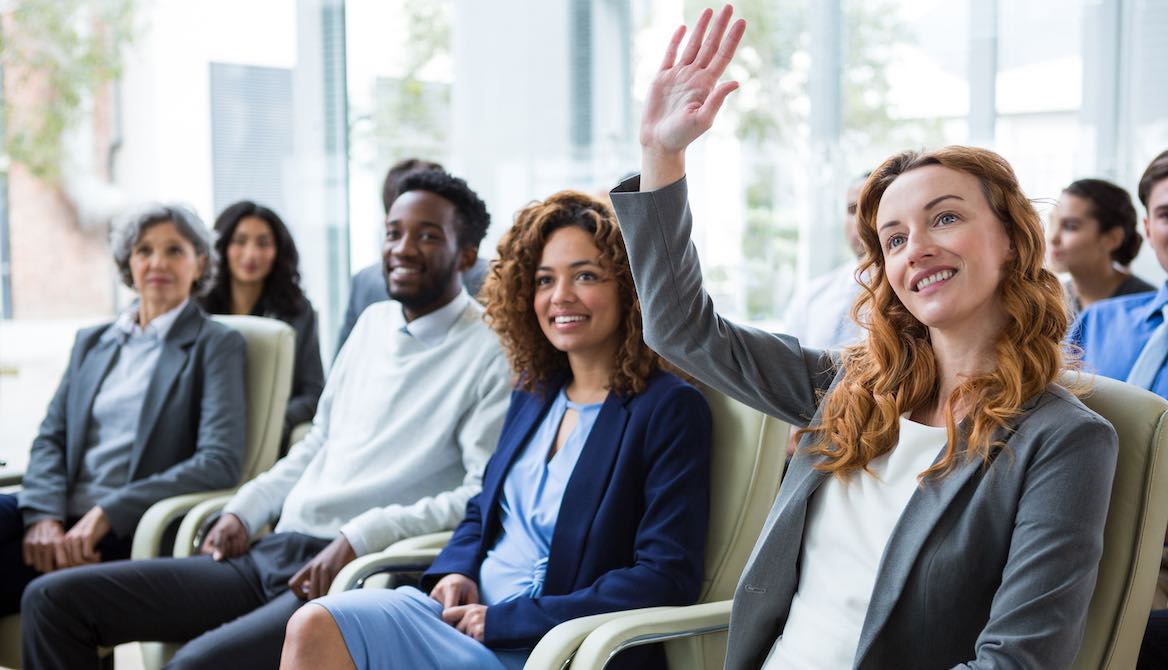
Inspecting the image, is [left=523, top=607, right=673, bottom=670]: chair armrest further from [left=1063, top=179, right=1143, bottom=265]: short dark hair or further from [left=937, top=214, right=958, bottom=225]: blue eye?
[left=1063, top=179, right=1143, bottom=265]: short dark hair

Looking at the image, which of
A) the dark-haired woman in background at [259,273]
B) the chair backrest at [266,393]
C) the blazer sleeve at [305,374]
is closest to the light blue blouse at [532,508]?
the chair backrest at [266,393]

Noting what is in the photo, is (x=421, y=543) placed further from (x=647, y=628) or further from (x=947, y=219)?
(x=947, y=219)

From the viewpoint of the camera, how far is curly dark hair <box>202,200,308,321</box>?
3912 millimetres

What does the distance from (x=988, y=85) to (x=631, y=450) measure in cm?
332

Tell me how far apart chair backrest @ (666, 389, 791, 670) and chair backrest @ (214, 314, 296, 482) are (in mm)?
1460

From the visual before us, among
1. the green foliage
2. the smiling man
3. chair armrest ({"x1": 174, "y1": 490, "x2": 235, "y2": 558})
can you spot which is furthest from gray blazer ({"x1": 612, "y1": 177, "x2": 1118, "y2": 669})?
the green foliage

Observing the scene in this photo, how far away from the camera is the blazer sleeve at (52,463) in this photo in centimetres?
281

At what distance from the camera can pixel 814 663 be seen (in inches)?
59.1

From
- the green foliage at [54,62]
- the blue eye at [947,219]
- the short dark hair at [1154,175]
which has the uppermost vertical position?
the green foliage at [54,62]

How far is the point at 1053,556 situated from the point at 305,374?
2.91 metres

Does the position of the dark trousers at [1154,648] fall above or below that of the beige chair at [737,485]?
below

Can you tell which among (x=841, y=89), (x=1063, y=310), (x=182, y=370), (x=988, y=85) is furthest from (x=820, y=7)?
(x=1063, y=310)

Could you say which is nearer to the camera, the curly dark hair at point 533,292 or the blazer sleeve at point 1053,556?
the blazer sleeve at point 1053,556

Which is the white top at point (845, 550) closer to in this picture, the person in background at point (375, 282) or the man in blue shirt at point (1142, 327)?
the man in blue shirt at point (1142, 327)
